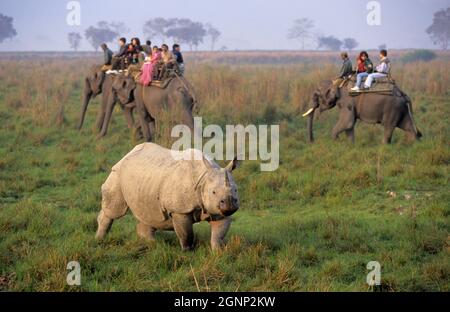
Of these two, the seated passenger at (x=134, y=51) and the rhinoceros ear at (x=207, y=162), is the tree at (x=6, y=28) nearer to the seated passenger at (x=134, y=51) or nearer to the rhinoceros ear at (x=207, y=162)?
the seated passenger at (x=134, y=51)

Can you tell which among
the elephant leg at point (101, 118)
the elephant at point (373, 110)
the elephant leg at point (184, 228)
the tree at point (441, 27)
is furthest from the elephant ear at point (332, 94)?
the tree at point (441, 27)

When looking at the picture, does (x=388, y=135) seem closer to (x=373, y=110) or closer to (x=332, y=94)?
(x=373, y=110)

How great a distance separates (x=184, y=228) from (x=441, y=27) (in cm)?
7293

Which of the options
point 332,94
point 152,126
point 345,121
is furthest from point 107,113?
point 345,121

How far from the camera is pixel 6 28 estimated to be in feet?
241

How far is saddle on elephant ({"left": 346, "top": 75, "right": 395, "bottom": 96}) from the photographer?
1369 centimetres

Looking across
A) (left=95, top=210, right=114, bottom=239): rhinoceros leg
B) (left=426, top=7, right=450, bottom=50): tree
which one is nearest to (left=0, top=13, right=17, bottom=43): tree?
(left=426, top=7, right=450, bottom=50): tree

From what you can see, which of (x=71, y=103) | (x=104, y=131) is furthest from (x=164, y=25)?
(x=104, y=131)

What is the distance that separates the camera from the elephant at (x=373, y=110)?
13.6 meters

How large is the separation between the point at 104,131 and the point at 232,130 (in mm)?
2806

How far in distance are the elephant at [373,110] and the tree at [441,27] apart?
63.4m

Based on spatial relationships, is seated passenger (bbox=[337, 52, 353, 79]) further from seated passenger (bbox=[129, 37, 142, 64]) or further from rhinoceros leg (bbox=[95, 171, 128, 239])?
rhinoceros leg (bbox=[95, 171, 128, 239])

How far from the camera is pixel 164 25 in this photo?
83.2 meters
